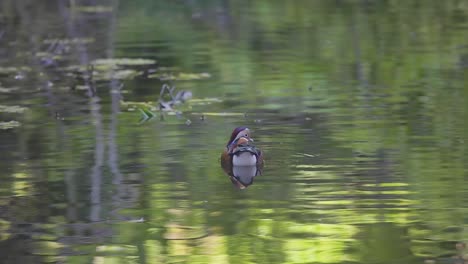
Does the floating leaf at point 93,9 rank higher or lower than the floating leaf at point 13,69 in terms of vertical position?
higher

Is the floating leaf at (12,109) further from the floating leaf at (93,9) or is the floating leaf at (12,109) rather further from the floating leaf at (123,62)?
the floating leaf at (93,9)

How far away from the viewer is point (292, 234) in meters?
6.34

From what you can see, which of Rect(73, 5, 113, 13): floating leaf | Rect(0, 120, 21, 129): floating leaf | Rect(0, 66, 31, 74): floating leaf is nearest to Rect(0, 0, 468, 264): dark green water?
Rect(0, 120, 21, 129): floating leaf

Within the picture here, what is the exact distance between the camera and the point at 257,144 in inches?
353

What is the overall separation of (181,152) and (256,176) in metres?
1.00

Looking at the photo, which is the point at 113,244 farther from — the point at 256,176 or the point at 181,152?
the point at 181,152

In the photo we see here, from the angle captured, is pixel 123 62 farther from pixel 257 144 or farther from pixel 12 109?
pixel 257 144

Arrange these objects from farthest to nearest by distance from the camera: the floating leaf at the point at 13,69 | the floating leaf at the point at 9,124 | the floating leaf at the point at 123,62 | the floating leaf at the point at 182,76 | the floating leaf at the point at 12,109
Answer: the floating leaf at the point at 123,62 → the floating leaf at the point at 13,69 → the floating leaf at the point at 182,76 → the floating leaf at the point at 12,109 → the floating leaf at the point at 9,124

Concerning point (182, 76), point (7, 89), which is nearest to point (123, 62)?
point (182, 76)

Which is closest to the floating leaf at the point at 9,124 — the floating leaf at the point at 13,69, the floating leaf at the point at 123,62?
the floating leaf at the point at 13,69

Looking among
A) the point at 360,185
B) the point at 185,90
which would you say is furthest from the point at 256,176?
the point at 185,90

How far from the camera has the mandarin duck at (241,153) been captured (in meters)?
7.96

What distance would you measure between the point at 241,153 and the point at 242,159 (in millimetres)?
66

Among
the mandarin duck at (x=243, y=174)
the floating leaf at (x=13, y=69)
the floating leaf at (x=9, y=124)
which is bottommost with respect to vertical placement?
the mandarin duck at (x=243, y=174)
